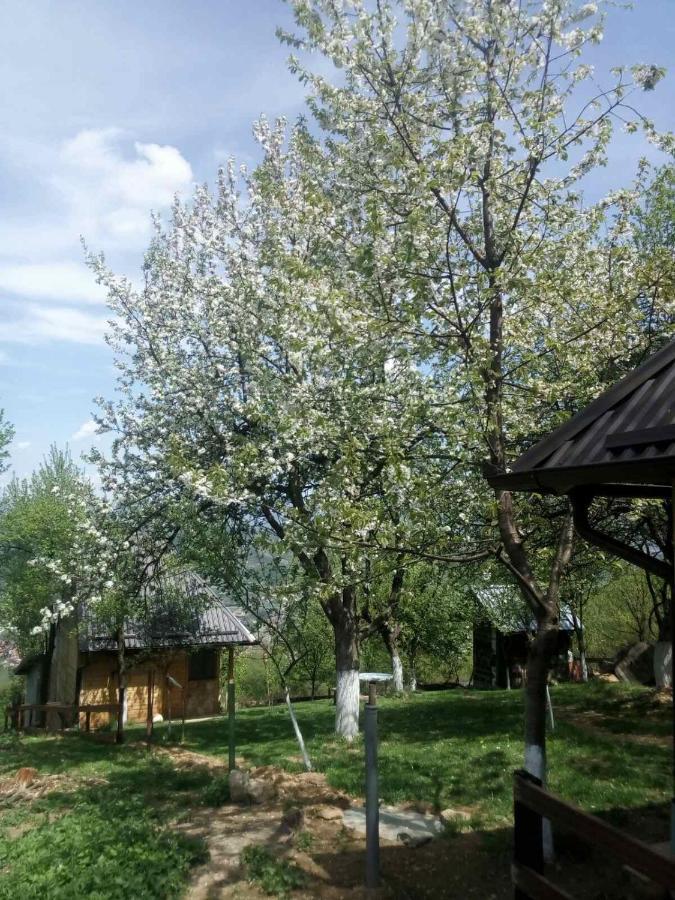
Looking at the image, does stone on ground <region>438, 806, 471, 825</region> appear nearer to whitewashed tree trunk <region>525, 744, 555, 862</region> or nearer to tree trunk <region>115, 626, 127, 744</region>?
whitewashed tree trunk <region>525, 744, 555, 862</region>

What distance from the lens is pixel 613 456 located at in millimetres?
4633

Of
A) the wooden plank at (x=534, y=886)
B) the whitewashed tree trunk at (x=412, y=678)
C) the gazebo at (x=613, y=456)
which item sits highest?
the gazebo at (x=613, y=456)

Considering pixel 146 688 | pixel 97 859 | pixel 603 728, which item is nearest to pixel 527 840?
pixel 97 859

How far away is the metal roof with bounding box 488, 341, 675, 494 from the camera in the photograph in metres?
4.44

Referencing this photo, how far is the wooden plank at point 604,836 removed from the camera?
3.67 metres

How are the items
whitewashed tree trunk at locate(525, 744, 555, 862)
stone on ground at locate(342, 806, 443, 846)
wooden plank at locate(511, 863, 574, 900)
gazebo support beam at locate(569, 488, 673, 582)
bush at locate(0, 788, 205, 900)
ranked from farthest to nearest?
stone on ground at locate(342, 806, 443, 846)
whitewashed tree trunk at locate(525, 744, 555, 862)
bush at locate(0, 788, 205, 900)
gazebo support beam at locate(569, 488, 673, 582)
wooden plank at locate(511, 863, 574, 900)

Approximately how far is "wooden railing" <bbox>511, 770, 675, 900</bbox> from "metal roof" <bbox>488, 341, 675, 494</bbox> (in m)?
2.08

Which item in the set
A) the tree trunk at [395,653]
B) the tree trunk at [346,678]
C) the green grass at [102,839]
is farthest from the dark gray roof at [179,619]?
the tree trunk at [395,653]

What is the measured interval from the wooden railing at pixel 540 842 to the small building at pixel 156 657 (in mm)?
12105

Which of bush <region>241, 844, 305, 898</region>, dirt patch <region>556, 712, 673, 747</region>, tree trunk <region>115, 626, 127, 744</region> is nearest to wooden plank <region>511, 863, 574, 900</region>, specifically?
bush <region>241, 844, 305, 898</region>

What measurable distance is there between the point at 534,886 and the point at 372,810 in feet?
7.36

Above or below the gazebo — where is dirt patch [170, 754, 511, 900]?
below

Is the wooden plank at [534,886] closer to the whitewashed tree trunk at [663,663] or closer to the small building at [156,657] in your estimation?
the small building at [156,657]

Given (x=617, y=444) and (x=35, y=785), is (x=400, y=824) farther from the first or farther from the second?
(x=35, y=785)
